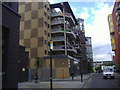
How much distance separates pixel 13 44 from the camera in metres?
12.2

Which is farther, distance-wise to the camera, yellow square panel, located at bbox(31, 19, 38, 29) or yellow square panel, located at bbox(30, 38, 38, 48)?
yellow square panel, located at bbox(31, 19, 38, 29)

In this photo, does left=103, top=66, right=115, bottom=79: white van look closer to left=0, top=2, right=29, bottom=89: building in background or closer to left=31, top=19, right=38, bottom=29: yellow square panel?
left=31, top=19, right=38, bottom=29: yellow square panel

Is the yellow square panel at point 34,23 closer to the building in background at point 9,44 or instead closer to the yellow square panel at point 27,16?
the yellow square panel at point 27,16

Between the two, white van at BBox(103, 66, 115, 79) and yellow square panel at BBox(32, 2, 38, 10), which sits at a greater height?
yellow square panel at BBox(32, 2, 38, 10)

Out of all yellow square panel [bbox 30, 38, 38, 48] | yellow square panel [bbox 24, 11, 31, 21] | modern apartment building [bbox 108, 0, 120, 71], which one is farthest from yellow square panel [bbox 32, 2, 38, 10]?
modern apartment building [bbox 108, 0, 120, 71]

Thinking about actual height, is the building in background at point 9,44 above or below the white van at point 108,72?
above

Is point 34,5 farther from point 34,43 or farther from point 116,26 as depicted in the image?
point 116,26

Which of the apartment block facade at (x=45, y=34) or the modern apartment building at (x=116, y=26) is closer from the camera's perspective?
the apartment block facade at (x=45, y=34)

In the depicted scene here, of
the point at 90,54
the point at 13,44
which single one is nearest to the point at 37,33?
the point at 13,44

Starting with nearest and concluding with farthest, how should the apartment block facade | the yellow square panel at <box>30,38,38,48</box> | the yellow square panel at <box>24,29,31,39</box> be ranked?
the apartment block facade, the yellow square panel at <box>30,38,38,48</box>, the yellow square panel at <box>24,29,31,39</box>

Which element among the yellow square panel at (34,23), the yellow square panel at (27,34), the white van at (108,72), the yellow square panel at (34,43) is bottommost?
the white van at (108,72)

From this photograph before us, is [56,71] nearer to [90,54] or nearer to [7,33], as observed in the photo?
[7,33]

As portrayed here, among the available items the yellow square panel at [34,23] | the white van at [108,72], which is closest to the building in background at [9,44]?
the white van at [108,72]

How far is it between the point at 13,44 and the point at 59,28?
3946 cm
